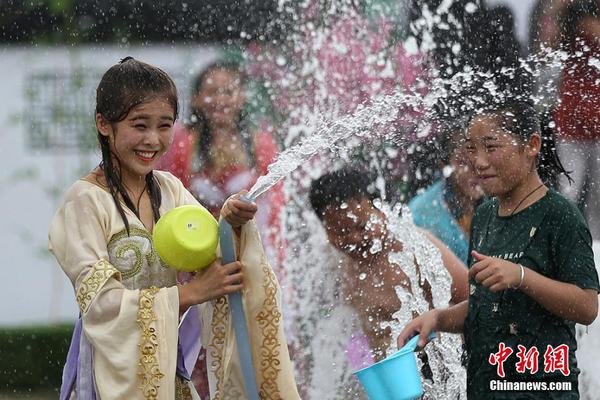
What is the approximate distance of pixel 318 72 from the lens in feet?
17.6

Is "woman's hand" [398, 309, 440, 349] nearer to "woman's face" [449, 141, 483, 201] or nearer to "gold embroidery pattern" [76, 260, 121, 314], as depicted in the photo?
"gold embroidery pattern" [76, 260, 121, 314]

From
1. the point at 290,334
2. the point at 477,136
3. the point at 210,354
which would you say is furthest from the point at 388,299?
the point at 210,354

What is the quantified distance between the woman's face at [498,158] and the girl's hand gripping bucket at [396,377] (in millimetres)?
519

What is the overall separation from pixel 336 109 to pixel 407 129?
315mm

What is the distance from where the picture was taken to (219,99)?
4926 mm

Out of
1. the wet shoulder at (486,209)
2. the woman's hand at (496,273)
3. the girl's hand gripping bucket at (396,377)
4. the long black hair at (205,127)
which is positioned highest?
the long black hair at (205,127)

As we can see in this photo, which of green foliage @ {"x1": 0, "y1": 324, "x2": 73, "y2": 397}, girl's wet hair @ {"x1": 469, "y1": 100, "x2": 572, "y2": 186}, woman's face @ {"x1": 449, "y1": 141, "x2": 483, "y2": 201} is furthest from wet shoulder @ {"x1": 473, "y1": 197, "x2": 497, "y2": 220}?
green foliage @ {"x1": 0, "y1": 324, "x2": 73, "y2": 397}

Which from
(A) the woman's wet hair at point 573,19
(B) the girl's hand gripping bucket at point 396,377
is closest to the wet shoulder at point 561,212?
(B) the girl's hand gripping bucket at point 396,377

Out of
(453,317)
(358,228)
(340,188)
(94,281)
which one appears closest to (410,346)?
(453,317)

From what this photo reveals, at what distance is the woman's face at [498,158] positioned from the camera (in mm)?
3283

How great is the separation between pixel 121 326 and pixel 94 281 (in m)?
0.11

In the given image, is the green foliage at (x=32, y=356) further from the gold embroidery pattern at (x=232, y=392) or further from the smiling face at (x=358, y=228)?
the gold embroidery pattern at (x=232, y=392)

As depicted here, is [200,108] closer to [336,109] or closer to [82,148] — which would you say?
[336,109]

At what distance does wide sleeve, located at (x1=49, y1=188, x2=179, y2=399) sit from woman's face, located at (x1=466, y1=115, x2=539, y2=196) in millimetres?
913
